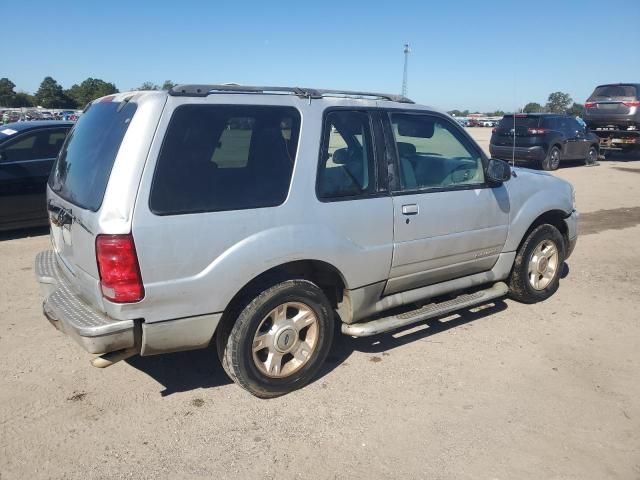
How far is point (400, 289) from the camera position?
13.2 ft

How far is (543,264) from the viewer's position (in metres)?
5.07

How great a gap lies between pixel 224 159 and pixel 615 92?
18.7m

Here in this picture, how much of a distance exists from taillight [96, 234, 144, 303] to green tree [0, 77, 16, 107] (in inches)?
3739

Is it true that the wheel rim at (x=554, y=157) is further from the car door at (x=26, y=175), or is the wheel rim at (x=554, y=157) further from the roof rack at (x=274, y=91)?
the car door at (x=26, y=175)

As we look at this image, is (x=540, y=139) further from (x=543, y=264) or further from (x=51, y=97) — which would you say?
(x=51, y=97)

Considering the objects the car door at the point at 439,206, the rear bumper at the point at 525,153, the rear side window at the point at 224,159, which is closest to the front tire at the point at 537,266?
the car door at the point at 439,206

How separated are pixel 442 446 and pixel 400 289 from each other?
4.32 feet

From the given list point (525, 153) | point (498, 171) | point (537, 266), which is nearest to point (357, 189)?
point (498, 171)

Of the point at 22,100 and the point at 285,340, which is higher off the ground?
the point at 22,100

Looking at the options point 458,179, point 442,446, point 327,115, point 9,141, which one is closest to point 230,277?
point 327,115

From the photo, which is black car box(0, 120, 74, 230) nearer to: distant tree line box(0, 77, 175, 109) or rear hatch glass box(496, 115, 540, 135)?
rear hatch glass box(496, 115, 540, 135)

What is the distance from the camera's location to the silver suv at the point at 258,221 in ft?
9.28

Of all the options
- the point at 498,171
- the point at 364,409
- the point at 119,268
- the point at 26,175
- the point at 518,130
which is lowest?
the point at 364,409

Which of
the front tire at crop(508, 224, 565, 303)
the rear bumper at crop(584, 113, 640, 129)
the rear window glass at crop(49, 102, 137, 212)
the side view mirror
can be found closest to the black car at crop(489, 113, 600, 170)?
the rear bumper at crop(584, 113, 640, 129)
